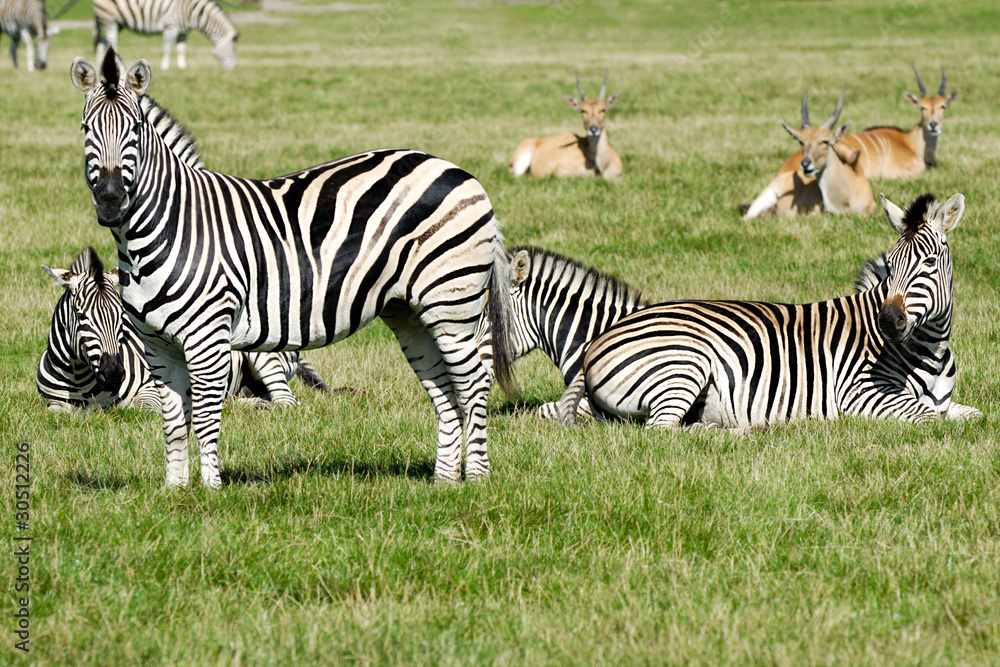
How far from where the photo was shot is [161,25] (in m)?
34.0

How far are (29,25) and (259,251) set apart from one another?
3067cm

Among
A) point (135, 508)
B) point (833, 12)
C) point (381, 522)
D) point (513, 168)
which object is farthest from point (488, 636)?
point (833, 12)

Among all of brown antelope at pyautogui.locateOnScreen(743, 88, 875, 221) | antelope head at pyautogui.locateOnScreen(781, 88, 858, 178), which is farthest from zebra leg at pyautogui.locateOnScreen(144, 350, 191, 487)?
antelope head at pyautogui.locateOnScreen(781, 88, 858, 178)

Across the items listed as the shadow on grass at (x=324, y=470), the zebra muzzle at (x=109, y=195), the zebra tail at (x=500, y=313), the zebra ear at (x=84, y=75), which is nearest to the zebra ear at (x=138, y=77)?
the zebra ear at (x=84, y=75)

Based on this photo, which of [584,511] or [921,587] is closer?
[921,587]

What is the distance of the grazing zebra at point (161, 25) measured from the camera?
3306 cm

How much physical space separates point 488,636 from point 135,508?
2.27 meters

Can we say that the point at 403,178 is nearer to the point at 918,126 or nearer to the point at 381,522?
the point at 381,522

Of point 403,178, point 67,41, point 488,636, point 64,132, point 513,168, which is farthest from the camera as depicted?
point 67,41

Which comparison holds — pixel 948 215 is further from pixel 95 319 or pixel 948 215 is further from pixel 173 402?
pixel 95 319

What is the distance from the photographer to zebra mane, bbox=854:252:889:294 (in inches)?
336

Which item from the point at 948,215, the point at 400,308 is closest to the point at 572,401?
the point at 400,308

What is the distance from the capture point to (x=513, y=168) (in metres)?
19.0

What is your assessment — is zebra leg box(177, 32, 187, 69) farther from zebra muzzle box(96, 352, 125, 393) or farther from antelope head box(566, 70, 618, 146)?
zebra muzzle box(96, 352, 125, 393)
